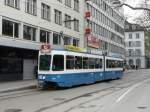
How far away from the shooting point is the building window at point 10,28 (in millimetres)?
33688

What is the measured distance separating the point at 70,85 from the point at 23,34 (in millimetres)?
11284

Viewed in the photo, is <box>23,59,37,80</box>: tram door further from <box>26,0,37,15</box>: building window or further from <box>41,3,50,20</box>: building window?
<box>41,3,50,20</box>: building window

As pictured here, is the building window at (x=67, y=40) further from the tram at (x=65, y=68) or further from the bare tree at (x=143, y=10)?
the tram at (x=65, y=68)

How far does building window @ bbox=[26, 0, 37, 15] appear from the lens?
125 ft

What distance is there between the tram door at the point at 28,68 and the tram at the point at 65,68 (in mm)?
7809

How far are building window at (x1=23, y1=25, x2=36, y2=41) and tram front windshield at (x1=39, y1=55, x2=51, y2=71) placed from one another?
11.3 metres

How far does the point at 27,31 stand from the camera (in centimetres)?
3809

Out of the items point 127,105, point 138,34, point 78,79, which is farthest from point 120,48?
point 127,105

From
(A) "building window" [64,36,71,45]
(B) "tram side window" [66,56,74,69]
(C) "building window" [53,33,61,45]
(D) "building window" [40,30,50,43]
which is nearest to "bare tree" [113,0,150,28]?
(C) "building window" [53,33,61,45]

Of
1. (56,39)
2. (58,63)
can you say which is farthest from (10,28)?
(56,39)

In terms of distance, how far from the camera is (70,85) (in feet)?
90.7

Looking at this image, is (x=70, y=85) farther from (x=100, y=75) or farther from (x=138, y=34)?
(x=138, y=34)

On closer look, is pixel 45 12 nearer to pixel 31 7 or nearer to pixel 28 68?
pixel 31 7

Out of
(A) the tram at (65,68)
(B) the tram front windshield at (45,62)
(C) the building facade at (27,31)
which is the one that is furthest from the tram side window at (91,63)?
(B) the tram front windshield at (45,62)
